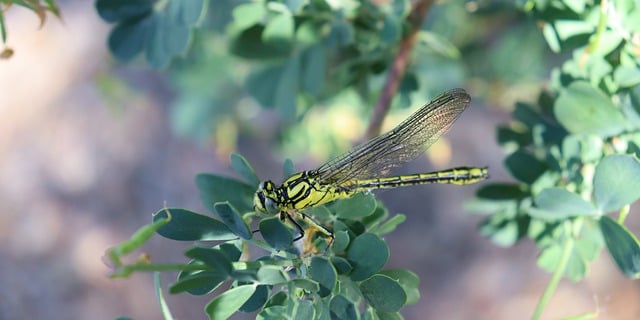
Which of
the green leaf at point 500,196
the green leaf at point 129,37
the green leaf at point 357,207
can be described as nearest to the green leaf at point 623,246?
the green leaf at point 500,196

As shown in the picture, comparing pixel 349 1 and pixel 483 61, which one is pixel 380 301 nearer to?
pixel 349 1

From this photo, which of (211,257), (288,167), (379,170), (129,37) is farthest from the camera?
(379,170)

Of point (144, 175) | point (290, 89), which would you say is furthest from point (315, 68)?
point (144, 175)

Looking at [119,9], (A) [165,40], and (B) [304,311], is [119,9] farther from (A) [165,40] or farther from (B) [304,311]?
(B) [304,311]

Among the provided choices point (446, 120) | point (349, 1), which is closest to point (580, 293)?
point (446, 120)

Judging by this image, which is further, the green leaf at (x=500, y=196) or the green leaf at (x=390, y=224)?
the green leaf at (x=500, y=196)

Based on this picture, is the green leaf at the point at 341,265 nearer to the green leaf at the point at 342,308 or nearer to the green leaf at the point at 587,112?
the green leaf at the point at 342,308
